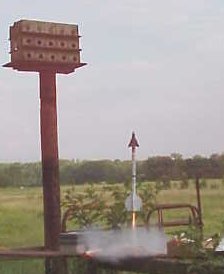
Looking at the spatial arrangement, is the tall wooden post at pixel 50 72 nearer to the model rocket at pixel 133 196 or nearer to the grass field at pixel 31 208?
the grass field at pixel 31 208

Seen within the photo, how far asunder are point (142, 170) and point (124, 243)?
705mm

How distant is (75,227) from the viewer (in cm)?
621

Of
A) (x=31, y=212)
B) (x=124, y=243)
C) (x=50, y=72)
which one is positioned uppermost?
(x=50, y=72)

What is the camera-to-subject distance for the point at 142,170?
618cm

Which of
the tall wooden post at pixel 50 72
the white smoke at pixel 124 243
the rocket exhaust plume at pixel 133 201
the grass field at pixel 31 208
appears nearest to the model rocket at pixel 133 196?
the rocket exhaust plume at pixel 133 201

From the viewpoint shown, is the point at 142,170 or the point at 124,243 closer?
the point at 124,243

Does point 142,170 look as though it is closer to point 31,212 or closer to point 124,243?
point 124,243

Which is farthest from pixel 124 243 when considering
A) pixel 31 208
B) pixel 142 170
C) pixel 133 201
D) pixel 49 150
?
pixel 31 208

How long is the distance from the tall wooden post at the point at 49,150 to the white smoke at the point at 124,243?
76 cm

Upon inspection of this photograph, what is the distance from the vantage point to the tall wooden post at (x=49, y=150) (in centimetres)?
653

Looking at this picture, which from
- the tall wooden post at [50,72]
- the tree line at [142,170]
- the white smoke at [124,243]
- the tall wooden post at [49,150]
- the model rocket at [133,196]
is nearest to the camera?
the white smoke at [124,243]

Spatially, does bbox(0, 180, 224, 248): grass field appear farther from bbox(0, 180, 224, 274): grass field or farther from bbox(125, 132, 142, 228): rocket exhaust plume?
bbox(125, 132, 142, 228): rocket exhaust plume

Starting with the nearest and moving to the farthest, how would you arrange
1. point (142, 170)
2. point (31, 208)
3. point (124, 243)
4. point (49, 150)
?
point (124, 243)
point (142, 170)
point (49, 150)
point (31, 208)

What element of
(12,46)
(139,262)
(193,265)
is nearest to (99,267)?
(139,262)
